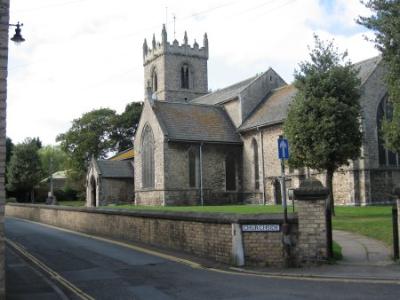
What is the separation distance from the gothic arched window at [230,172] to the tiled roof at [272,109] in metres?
2.87

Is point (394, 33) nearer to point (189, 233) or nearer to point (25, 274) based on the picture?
point (189, 233)

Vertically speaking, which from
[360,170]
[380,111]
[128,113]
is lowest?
[360,170]

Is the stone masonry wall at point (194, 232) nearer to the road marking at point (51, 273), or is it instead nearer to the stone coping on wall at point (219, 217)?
the stone coping on wall at point (219, 217)

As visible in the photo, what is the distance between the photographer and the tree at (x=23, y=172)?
71.8 meters

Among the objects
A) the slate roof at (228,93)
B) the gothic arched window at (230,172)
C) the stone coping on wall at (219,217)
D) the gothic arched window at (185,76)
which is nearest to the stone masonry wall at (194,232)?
the stone coping on wall at (219,217)

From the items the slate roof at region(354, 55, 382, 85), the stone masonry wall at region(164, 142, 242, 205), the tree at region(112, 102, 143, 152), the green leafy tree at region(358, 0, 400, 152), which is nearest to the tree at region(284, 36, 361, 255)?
the green leafy tree at region(358, 0, 400, 152)

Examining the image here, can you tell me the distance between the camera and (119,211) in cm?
2048

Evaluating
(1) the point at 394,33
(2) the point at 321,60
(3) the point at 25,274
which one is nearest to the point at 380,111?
(2) the point at 321,60

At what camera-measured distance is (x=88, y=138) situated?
71.4 m

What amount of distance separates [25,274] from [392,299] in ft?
28.1

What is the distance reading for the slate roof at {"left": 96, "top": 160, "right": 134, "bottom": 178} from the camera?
5338 centimetres

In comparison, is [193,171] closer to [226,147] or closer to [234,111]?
[226,147]

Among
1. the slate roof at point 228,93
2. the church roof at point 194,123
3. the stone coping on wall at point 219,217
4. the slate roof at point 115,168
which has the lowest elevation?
the stone coping on wall at point 219,217

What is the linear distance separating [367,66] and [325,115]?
15.2 meters
